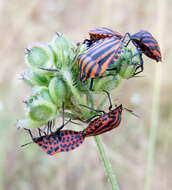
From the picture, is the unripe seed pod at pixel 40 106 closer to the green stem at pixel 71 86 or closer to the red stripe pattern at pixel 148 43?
the green stem at pixel 71 86

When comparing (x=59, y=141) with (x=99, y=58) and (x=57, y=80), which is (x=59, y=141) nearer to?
(x=57, y=80)

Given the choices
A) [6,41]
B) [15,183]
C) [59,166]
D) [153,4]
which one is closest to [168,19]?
[153,4]

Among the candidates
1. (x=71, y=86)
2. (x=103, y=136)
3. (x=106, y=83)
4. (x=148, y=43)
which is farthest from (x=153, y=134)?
(x=103, y=136)

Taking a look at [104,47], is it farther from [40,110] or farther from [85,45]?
[40,110]

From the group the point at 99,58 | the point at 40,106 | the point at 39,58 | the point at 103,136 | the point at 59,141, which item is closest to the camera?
the point at 99,58

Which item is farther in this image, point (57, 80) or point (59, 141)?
point (59, 141)

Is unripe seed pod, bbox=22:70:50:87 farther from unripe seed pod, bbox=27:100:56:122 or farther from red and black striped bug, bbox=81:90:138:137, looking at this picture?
red and black striped bug, bbox=81:90:138:137
